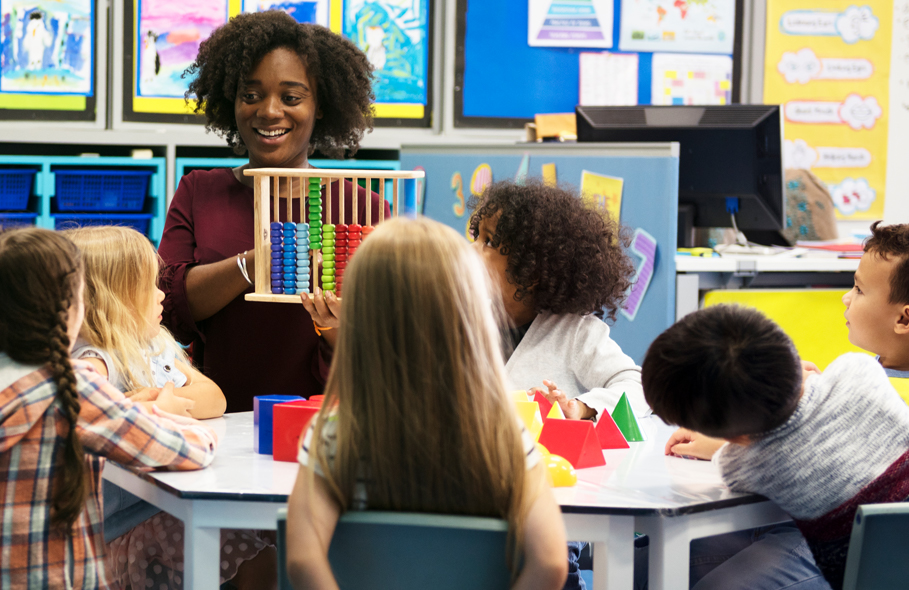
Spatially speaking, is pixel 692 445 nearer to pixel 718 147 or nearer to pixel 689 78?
pixel 718 147

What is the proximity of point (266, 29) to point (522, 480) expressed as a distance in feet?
4.45

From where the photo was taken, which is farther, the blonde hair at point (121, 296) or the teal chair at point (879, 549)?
the blonde hair at point (121, 296)

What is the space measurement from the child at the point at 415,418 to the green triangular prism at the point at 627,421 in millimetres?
615

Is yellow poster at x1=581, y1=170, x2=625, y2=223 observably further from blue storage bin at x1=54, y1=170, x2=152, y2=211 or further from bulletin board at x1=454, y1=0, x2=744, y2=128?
blue storage bin at x1=54, y1=170, x2=152, y2=211

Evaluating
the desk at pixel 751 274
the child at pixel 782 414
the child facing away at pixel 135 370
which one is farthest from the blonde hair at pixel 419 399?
the desk at pixel 751 274

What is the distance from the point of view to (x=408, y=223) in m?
0.99

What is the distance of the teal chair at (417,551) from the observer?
0.92 metres

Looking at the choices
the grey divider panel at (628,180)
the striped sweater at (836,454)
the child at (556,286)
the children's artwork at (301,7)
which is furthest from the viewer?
the children's artwork at (301,7)

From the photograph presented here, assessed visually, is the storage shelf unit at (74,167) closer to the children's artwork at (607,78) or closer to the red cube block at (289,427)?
the children's artwork at (607,78)

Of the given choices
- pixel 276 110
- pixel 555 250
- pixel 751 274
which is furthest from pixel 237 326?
pixel 751 274

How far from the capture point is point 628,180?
119 inches

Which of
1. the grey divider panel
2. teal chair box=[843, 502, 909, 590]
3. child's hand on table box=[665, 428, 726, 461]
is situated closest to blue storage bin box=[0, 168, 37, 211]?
the grey divider panel

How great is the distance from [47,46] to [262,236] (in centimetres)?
274

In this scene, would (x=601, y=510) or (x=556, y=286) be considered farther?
(x=556, y=286)
